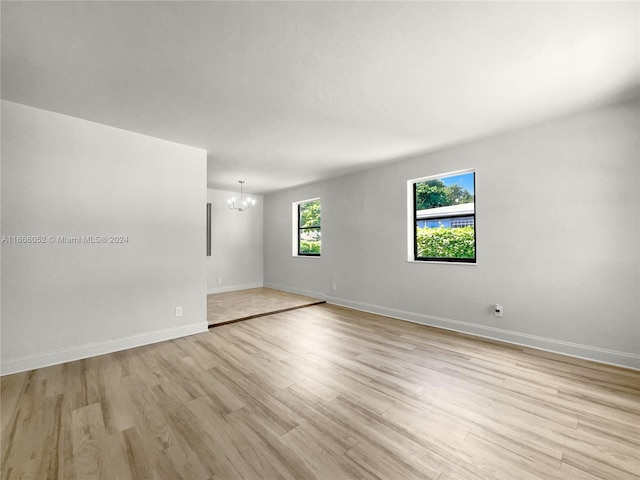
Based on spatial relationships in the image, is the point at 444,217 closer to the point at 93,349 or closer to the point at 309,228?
the point at 309,228

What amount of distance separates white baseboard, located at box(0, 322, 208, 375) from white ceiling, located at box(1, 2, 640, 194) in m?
2.45

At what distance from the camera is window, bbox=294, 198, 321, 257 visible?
642cm

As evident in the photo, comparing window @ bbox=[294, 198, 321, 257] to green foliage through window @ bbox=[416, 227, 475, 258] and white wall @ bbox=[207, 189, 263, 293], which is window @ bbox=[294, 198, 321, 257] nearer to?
white wall @ bbox=[207, 189, 263, 293]

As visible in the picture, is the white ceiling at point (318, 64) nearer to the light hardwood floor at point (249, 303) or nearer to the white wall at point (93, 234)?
the white wall at point (93, 234)

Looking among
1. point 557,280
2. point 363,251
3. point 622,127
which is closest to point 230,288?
point 363,251

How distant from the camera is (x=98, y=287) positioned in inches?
118

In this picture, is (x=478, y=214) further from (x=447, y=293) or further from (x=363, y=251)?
(x=363, y=251)

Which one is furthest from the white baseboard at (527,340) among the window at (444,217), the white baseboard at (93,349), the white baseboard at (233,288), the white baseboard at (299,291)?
the white baseboard at (233,288)

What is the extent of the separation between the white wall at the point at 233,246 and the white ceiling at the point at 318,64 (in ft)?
11.7

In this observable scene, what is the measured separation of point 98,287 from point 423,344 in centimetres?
377

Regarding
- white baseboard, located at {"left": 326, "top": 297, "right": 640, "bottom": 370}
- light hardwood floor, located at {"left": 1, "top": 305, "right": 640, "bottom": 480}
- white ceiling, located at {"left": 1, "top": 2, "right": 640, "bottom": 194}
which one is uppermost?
white ceiling, located at {"left": 1, "top": 2, "right": 640, "bottom": 194}

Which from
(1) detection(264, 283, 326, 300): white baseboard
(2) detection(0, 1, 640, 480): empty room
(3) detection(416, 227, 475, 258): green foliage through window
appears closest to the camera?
(2) detection(0, 1, 640, 480): empty room
